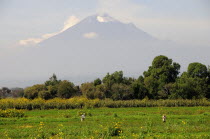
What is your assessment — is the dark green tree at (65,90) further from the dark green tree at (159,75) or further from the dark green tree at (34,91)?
the dark green tree at (159,75)

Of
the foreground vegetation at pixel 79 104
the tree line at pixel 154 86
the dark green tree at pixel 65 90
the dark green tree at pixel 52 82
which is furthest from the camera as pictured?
the dark green tree at pixel 52 82

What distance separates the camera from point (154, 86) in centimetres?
4822

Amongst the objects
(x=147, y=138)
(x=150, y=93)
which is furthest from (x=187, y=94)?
(x=147, y=138)

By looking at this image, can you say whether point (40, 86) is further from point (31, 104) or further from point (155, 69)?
point (155, 69)

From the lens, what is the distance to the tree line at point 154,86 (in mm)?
46250

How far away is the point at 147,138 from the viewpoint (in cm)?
1448

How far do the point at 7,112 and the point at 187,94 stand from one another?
92.2ft

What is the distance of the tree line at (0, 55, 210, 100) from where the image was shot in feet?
152

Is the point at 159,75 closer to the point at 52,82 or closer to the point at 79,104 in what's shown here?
the point at 79,104

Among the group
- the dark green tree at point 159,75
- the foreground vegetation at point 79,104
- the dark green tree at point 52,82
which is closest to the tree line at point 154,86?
the dark green tree at point 159,75

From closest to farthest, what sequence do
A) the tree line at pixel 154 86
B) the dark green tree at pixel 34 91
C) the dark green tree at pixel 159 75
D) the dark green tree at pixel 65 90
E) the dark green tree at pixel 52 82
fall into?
the tree line at pixel 154 86
the dark green tree at pixel 159 75
the dark green tree at pixel 65 90
the dark green tree at pixel 34 91
the dark green tree at pixel 52 82

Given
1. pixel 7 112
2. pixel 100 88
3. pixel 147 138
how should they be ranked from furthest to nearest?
1. pixel 100 88
2. pixel 7 112
3. pixel 147 138

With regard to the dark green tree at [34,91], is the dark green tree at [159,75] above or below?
above

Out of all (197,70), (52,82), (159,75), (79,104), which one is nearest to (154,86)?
(159,75)
